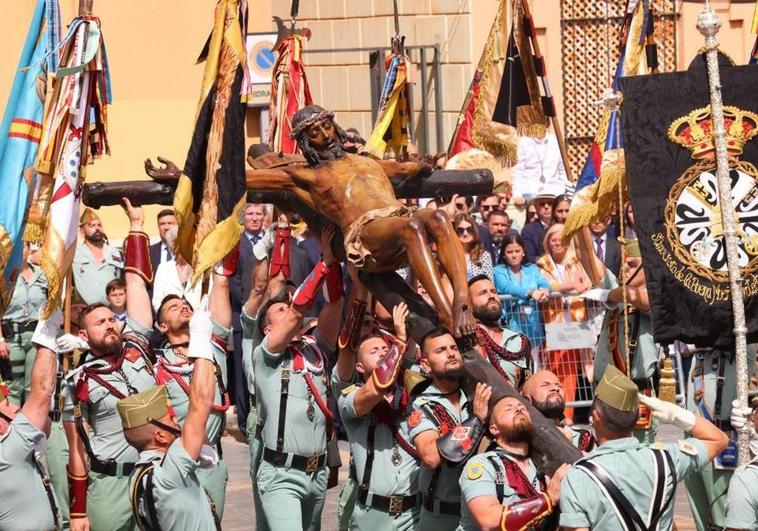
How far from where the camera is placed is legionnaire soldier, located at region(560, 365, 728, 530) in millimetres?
7359

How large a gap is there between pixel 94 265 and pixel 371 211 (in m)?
5.86

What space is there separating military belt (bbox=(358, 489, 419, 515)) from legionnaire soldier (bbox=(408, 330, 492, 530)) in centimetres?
24

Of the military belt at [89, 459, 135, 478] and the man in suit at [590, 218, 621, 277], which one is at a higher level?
the man in suit at [590, 218, 621, 277]

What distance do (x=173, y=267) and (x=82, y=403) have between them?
163 inches

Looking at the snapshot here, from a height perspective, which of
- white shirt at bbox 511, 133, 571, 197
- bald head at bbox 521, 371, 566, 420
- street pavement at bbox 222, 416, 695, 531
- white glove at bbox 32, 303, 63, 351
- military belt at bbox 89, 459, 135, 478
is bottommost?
street pavement at bbox 222, 416, 695, 531

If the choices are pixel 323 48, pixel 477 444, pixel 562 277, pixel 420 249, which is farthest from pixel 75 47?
pixel 323 48

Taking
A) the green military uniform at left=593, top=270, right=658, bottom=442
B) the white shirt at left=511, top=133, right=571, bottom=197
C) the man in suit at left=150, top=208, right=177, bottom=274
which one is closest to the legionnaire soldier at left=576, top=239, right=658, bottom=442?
the green military uniform at left=593, top=270, right=658, bottom=442

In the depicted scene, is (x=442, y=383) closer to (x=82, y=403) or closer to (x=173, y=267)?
(x=82, y=403)

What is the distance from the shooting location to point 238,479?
13219 mm

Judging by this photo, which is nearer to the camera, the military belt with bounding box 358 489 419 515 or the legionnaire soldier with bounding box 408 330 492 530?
the legionnaire soldier with bounding box 408 330 492 530

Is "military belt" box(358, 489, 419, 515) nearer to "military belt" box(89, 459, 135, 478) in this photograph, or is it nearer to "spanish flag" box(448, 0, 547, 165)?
"military belt" box(89, 459, 135, 478)

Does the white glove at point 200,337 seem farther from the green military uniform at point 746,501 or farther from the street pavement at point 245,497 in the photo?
the street pavement at point 245,497

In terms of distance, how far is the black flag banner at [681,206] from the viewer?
930cm

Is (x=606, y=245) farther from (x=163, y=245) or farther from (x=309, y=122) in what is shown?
(x=309, y=122)
